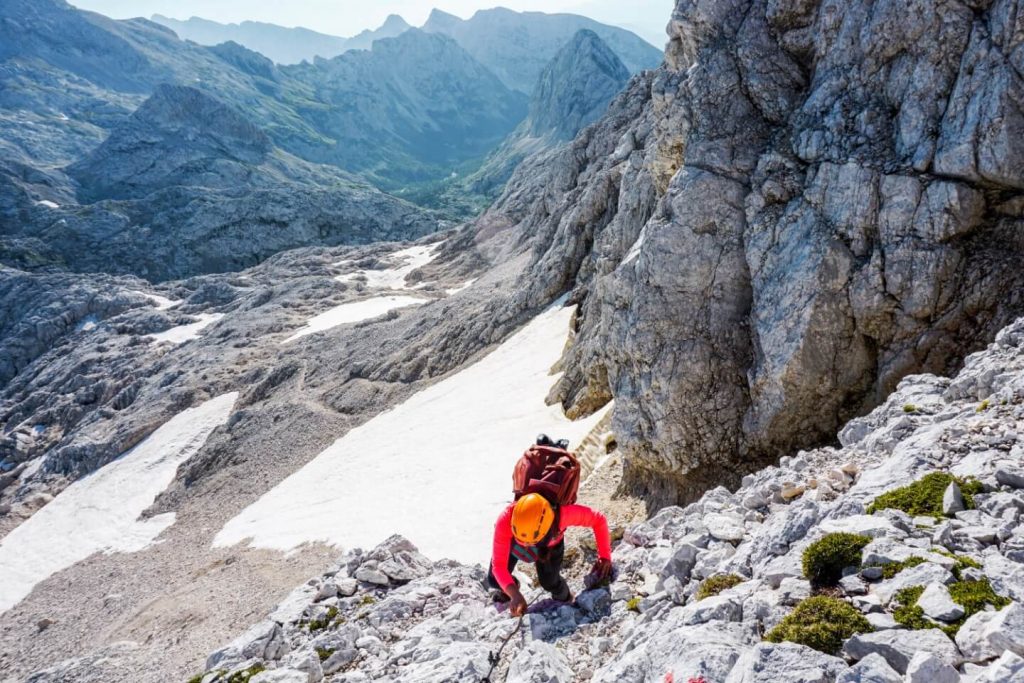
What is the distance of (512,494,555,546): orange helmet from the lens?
9.66 m

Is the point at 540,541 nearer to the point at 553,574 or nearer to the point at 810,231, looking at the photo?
the point at 553,574

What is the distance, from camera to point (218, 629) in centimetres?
1986

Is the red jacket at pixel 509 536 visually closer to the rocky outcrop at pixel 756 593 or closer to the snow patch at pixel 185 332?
the rocky outcrop at pixel 756 593

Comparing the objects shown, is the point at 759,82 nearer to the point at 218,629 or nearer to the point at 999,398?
the point at 999,398

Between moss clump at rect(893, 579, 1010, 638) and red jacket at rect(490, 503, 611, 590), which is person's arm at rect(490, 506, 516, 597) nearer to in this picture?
red jacket at rect(490, 503, 611, 590)

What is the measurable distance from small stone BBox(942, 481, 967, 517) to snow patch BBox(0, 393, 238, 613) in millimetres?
43241

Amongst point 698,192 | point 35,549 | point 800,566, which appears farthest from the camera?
point 35,549

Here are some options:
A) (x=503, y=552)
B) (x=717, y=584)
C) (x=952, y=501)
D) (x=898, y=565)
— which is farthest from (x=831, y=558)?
(x=503, y=552)

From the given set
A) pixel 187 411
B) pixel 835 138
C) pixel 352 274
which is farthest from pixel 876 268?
pixel 352 274

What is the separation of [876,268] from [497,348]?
3396 centimetres

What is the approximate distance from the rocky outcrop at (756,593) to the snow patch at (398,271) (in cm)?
8359

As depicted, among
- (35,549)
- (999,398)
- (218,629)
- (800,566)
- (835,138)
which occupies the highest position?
(835,138)

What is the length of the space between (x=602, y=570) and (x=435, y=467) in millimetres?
21956

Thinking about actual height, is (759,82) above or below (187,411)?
above
